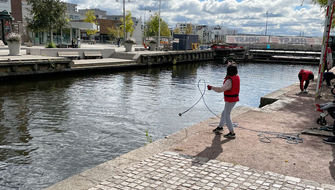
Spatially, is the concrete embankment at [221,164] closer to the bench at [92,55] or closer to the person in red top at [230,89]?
the person in red top at [230,89]

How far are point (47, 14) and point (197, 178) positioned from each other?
119ft

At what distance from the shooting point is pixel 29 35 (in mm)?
48469

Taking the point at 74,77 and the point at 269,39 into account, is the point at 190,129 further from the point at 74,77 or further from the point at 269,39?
the point at 269,39

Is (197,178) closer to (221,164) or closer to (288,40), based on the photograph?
(221,164)

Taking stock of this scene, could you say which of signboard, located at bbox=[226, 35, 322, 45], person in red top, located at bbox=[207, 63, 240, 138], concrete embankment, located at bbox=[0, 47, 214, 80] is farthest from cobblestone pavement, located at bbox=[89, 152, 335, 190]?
signboard, located at bbox=[226, 35, 322, 45]

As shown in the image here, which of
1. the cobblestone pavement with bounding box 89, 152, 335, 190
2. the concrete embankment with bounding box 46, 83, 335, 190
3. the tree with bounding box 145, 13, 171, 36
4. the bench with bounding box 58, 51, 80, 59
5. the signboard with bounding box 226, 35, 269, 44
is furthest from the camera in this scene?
the tree with bounding box 145, 13, 171, 36

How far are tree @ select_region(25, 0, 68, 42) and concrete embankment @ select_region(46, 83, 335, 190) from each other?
3357 cm

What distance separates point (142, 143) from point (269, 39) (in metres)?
60.5

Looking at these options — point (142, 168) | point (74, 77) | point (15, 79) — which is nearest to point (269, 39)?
point (74, 77)

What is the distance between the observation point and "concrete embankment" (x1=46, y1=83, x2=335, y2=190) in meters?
4.94

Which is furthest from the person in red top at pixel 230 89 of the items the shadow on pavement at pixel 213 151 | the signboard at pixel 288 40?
the signboard at pixel 288 40

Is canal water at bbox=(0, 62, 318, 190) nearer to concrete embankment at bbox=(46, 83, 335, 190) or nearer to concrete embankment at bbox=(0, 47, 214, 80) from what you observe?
concrete embankment at bbox=(0, 47, 214, 80)

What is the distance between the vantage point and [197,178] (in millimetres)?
5125

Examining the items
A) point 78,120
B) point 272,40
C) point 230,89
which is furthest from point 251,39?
point 230,89
